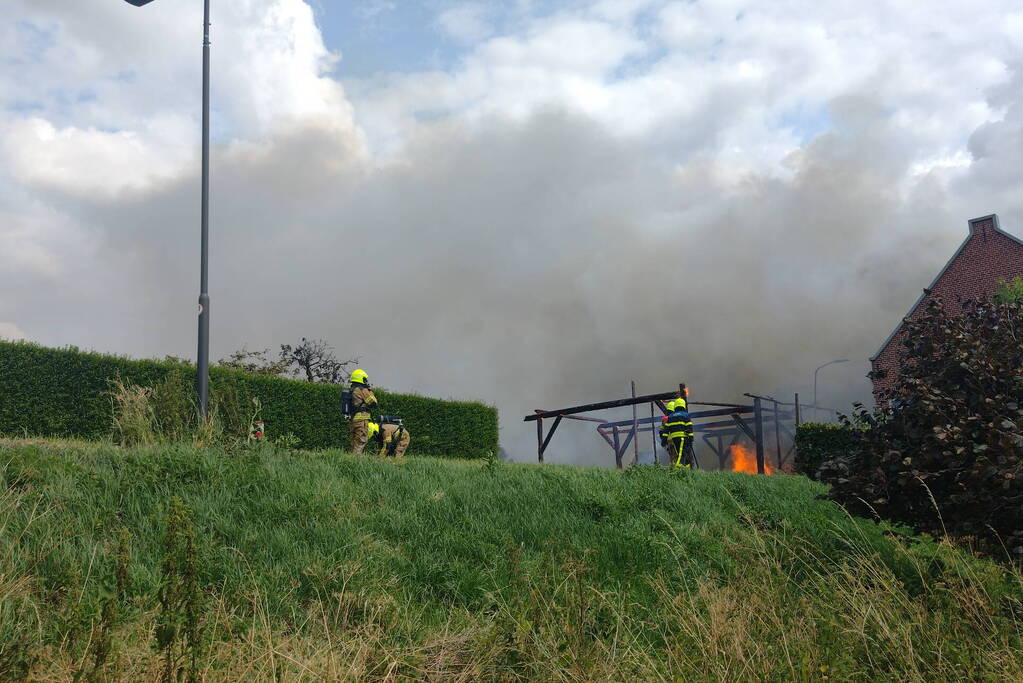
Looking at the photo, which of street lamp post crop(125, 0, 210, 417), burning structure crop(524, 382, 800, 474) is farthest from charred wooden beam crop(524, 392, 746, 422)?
street lamp post crop(125, 0, 210, 417)

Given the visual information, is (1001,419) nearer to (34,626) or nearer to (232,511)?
(232,511)

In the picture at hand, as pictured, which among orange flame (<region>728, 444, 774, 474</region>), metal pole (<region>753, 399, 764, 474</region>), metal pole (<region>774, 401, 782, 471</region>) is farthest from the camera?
orange flame (<region>728, 444, 774, 474</region>)

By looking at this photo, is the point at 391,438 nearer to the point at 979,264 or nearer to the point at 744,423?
the point at 744,423

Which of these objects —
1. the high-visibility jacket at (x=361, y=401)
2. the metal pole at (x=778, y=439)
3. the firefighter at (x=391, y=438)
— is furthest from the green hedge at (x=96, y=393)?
the metal pole at (x=778, y=439)

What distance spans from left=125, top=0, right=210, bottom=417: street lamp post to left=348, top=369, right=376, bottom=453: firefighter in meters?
2.41

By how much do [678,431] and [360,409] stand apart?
5760 mm

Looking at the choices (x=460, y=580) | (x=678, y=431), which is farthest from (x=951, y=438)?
(x=678, y=431)

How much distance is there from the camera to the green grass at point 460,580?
423 cm

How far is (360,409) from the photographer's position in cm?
1423

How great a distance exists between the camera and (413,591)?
232 inches

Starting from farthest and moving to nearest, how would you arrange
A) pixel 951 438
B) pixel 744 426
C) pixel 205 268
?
pixel 744 426 → pixel 205 268 → pixel 951 438

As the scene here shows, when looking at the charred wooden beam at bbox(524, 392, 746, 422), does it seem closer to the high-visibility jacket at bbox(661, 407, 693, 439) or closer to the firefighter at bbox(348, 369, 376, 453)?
the high-visibility jacket at bbox(661, 407, 693, 439)

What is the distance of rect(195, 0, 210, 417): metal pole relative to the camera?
12688 mm

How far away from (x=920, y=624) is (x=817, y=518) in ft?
14.8
